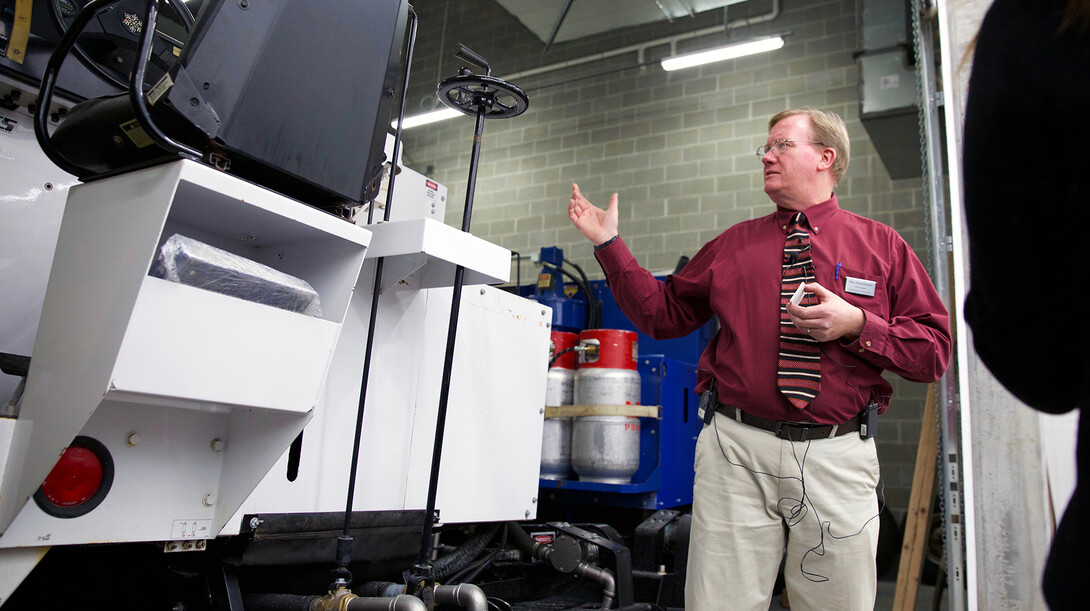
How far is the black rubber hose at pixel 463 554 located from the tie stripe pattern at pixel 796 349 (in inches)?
41.2

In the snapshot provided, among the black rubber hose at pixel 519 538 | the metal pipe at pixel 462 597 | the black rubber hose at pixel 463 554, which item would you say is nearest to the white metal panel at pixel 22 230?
the metal pipe at pixel 462 597

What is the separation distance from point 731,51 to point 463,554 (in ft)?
16.0

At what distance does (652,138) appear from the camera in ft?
22.1

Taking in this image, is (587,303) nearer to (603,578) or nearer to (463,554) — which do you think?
(603,578)

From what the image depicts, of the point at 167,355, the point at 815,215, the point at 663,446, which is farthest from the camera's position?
the point at 663,446

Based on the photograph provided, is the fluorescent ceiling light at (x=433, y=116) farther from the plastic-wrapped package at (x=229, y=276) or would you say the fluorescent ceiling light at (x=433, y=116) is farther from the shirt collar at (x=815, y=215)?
the plastic-wrapped package at (x=229, y=276)

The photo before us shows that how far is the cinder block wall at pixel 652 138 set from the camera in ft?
19.0

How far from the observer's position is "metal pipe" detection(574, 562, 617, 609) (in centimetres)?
228

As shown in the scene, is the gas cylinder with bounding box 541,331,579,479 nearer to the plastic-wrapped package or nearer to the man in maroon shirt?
the man in maroon shirt

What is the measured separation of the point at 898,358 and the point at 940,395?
99 cm

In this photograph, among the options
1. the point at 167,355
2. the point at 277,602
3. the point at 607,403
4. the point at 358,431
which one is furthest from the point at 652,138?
the point at 167,355

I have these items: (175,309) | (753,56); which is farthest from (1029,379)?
(753,56)

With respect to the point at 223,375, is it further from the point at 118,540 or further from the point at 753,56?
the point at 753,56

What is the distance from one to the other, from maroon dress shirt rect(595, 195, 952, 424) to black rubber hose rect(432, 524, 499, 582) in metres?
0.80
